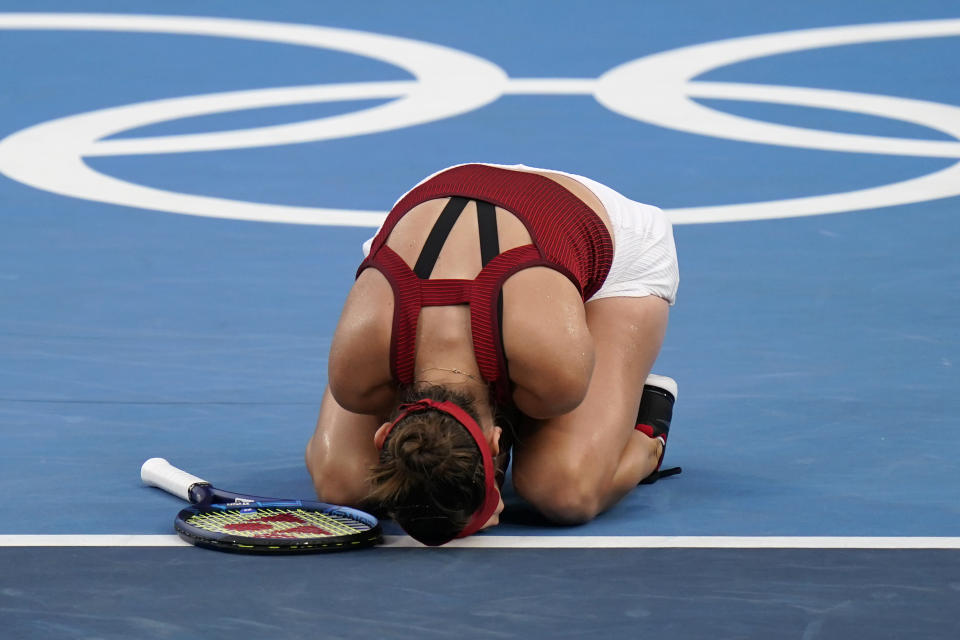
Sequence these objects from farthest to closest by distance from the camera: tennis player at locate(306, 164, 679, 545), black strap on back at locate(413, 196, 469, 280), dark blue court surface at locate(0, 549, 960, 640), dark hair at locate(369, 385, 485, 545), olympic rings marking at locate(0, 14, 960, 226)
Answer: olympic rings marking at locate(0, 14, 960, 226) < black strap on back at locate(413, 196, 469, 280) < tennis player at locate(306, 164, 679, 545) < dark hair at locate(369, 385, 485, 545) < dark blue court surface at locate(0, 549, 960, 640)

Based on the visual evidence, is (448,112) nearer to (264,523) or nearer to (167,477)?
(167,477)

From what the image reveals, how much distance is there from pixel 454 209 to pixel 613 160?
193 inches

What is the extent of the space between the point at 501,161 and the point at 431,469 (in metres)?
5.30

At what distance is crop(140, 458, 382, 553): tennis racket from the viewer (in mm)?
4535

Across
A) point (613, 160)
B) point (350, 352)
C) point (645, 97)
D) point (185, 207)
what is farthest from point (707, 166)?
point (350, 352)

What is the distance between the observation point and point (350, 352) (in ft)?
15.1

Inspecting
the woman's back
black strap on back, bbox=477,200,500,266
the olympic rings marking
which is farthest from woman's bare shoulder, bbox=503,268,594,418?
the olympic rings marking

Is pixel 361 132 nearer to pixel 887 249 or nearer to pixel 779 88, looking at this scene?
pixel 779 88

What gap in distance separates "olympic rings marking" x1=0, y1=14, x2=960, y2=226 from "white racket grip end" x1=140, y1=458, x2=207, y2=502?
3.53 meters

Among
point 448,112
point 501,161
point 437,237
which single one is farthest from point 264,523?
point 448,112

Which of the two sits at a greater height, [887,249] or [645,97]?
[645,97]

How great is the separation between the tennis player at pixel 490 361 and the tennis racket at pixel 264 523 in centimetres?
17

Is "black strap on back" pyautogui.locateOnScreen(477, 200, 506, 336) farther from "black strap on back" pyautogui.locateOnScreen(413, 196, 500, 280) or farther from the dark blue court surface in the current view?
the dark blue court surface

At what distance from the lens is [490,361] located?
4.54 m
